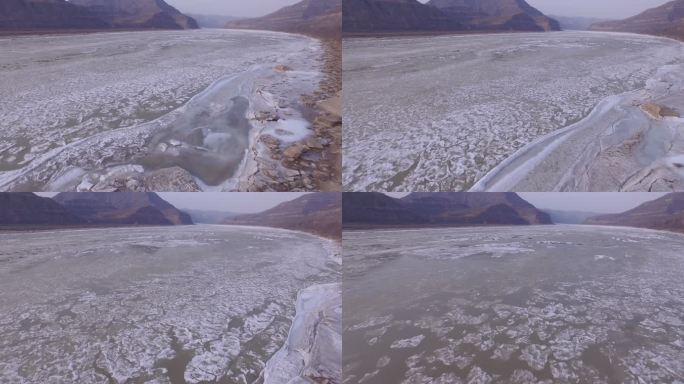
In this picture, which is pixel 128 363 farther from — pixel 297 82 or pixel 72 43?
pixel 72 43

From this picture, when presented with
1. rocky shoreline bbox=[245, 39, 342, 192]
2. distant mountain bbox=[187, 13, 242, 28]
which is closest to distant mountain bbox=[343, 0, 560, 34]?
rocky shoreline bbox=[245, 39, 342, 192]

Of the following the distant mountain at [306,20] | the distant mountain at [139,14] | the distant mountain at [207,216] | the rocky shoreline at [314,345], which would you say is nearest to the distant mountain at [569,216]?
the rocky shoreline at [314,345]

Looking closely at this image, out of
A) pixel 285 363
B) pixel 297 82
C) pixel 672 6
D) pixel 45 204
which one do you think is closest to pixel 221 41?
pixel 297 82

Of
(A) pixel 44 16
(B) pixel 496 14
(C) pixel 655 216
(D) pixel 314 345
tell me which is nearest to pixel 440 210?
(D) pixel 314 345

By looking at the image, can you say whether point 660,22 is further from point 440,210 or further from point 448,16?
point 440,210

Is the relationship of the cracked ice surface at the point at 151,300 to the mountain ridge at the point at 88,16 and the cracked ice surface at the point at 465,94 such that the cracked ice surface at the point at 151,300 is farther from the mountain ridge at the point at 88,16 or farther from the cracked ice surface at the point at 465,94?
the mountain ridge at the point at 88,16

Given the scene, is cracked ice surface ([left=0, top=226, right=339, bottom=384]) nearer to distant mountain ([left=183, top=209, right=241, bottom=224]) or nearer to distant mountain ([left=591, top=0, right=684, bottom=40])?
distant mountain ([left=183, top=209, right=241, bottom=224])
